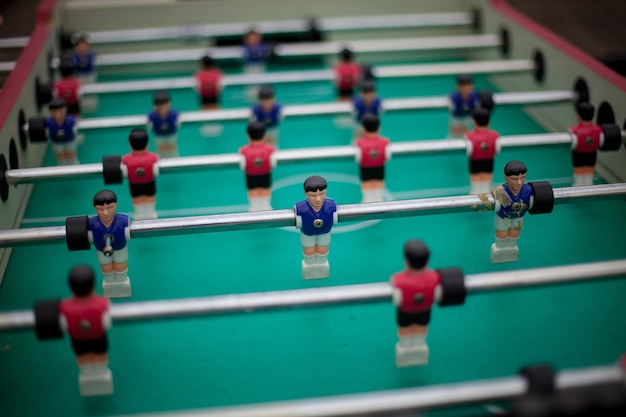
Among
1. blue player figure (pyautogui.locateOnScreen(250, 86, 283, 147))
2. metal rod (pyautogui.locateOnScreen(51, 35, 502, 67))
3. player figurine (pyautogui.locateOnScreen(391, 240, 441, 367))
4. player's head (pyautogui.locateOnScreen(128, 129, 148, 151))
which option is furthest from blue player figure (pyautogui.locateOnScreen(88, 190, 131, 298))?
metal rod (pyautogui.locateOnScreen(51, 35, 502, 67))

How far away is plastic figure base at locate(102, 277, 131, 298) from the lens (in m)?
3.55

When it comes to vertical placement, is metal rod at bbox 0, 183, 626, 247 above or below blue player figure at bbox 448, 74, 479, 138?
below

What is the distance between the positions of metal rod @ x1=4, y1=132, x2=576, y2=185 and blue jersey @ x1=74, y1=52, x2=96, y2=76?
87.5 inches

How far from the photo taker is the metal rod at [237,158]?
3.95 meters

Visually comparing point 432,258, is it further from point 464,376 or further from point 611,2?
point 611,2

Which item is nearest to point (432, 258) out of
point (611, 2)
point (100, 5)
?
point (611, 2)

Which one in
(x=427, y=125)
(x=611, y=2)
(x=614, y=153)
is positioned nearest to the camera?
(x=614, y=153)

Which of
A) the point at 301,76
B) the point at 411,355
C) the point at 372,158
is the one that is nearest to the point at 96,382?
the point at 411,355

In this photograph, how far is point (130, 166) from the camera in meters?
3.91

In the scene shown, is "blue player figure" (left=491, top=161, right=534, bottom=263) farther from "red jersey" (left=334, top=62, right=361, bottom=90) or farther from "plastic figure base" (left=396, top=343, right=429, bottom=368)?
"red jersey" (left=334, top=62, right=361, bottom=90)

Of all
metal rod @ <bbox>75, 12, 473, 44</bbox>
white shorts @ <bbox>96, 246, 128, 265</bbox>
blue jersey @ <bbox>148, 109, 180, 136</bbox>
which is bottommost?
white shorts @ <bbox>96, 246, 128, 265</bbox>

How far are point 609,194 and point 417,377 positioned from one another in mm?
1302

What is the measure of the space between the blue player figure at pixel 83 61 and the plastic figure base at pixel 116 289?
118 inches

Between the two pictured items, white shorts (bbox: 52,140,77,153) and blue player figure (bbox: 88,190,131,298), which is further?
white shorts (bbox: 52,140,77,153)
